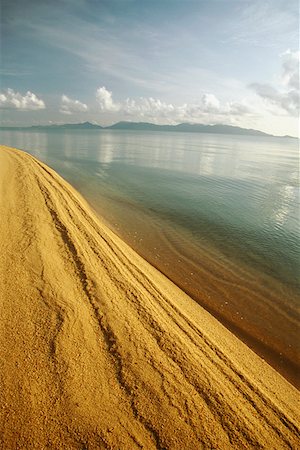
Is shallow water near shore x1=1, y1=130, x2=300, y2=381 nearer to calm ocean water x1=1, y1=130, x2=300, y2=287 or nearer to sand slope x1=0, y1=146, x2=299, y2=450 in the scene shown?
calm ocean water x1=1, y1=130, x2=300, y2=287

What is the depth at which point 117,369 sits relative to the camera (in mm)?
6176

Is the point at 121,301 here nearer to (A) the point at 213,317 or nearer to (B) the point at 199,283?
(A) the point at 213,317

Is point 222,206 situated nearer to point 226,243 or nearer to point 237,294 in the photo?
point 226,243

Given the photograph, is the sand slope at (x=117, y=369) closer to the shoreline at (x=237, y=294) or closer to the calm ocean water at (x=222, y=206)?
the shoreline at (x=237, y=294)

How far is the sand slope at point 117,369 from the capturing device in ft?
16.4

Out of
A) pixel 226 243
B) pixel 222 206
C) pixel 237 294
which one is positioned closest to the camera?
pixel 237 294

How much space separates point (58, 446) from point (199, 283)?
360 inches

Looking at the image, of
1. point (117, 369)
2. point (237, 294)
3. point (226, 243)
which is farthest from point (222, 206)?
point (117, 369)

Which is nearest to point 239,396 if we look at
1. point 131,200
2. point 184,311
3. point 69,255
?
point 184,311

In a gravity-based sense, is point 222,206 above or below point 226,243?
above

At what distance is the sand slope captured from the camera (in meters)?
5.01

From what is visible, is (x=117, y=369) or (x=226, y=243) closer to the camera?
(x=117, y=369)

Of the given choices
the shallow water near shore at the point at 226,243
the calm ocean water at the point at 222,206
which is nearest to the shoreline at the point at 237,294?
the shallow water near shore at the point at 226,243

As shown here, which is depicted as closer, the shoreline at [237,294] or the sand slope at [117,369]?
the sand slope at [117,369]
